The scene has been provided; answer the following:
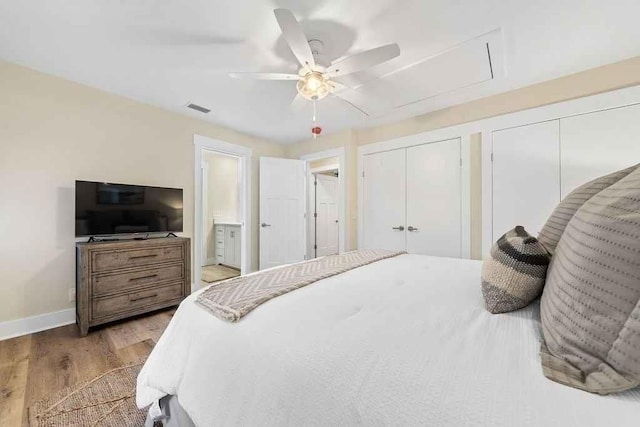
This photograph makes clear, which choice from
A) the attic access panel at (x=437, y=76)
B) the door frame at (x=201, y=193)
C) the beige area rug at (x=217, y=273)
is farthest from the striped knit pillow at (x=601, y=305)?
the beige area rug at (x=217, y=273)

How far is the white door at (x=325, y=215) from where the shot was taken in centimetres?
540

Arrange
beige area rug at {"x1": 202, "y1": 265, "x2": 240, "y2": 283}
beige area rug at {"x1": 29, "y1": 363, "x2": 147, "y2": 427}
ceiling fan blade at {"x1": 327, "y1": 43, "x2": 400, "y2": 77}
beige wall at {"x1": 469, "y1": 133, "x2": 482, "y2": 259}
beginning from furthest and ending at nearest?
beige area rug at {"x1": 202, "y1": 265, "x2": 240, "y2": 283}, beige wall at {"x1": 469, "y1": 133, "x2": 482, "y2": 259}, ceiling fan blade at {"x1": 327, "y1": 43, "x2": 400, "y2": 77}, beige area rug at {"x1": 29, "y1": 363, "x2": 147, "y2": 427}

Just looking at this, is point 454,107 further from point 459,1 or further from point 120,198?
point 120,198

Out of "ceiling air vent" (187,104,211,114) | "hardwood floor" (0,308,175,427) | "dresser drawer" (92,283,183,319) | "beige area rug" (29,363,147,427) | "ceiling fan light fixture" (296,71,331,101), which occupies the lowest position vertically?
"beige area rug" (29,363,147,427)

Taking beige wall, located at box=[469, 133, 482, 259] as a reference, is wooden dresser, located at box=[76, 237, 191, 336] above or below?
below

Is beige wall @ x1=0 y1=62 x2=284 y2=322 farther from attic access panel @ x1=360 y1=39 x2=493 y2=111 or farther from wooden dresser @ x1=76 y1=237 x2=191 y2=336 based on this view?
attic access panel @ x1=360 y1=39 x2=493 y2=111

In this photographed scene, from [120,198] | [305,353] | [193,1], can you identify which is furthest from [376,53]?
[120,198]

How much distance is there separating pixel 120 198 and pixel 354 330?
9.49ft

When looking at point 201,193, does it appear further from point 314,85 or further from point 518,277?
point 518,277

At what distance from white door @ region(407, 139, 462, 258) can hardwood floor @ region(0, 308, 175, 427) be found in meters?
2.97

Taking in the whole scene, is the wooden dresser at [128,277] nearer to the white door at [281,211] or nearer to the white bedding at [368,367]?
the white door at [281,211]

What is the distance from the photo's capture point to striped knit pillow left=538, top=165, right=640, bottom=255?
88 cm

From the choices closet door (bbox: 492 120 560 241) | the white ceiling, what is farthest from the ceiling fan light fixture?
closet door (bbox: 492 120 560 241)

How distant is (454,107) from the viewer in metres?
2.93
